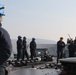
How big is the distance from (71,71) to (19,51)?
1968 centimetres

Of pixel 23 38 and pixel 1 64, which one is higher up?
pixel 23 38

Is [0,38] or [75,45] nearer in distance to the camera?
[0,38]

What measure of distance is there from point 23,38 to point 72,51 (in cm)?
476

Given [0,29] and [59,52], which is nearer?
[0,29]

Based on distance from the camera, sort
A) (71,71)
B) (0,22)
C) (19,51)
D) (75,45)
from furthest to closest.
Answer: (19,51) → (75,45) → (71,71) → (0,22)

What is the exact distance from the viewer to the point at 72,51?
2578cm

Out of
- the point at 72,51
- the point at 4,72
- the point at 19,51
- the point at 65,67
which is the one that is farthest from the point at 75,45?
the point at 4,72

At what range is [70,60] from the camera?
313 inches

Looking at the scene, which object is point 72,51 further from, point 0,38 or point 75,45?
point 0,38

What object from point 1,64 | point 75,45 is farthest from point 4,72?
point 75,45

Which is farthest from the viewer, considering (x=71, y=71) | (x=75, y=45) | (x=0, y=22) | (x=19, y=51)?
(x=19, y=51)

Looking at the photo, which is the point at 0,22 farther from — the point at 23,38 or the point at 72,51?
the point at 23,38

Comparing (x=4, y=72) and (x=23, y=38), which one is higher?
(x=23, y=38)

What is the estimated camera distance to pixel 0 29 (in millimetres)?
5531
